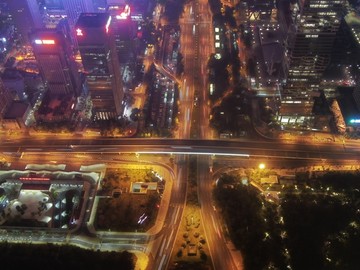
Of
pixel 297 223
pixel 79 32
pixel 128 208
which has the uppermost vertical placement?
pixel 79 32

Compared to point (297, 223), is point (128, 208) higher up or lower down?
higher up

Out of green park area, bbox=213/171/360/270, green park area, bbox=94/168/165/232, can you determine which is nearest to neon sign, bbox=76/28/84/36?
green park area, bbox=94/168/165/232

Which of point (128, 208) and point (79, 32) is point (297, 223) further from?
point (79, 32)

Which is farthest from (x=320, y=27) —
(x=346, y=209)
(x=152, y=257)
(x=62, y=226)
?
(x=62, y=226)

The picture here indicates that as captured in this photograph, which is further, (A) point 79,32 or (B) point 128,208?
(A) point 79,32

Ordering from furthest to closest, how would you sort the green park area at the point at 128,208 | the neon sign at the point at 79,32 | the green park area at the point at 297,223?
the neon sign at the point at 79,32, the green park area at the point at 128,208, the green park area at the point at 297,223

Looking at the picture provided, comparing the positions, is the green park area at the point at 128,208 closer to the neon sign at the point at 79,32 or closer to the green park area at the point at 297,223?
the green park area at the point at 297,223

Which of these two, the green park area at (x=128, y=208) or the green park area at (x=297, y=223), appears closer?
the green park area at (x=297, y=223)

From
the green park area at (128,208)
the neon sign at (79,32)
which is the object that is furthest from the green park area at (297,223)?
the neon sign at (79,32)

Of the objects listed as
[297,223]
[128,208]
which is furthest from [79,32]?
[297,223]

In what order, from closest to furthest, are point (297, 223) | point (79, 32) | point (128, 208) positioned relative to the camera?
point (297, 223) < point (128, 208) < point (79, 32)
